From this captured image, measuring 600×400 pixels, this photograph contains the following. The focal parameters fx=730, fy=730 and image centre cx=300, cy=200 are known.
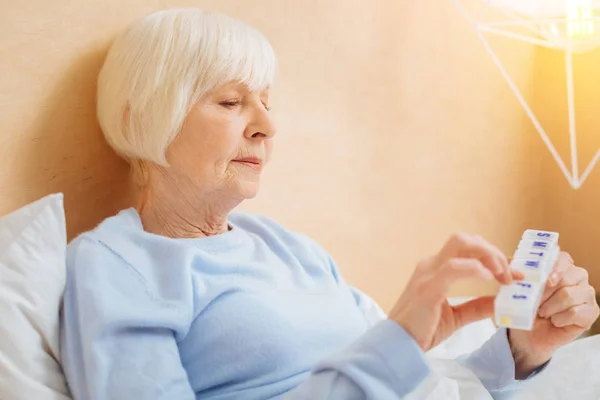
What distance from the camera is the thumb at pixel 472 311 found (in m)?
0.88

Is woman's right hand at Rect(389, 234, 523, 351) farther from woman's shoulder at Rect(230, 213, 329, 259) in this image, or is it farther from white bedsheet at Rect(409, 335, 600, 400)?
woman's shoulder at Rect(230, 213, 329, 259)

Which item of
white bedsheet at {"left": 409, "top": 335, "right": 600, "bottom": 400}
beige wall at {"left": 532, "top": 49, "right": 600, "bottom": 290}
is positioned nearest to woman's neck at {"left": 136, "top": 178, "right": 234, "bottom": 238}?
white bedsheet at {"left": 409, "top": 335, "right": 600, "bottom": 400}

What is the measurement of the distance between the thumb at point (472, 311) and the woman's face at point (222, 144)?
0.41m

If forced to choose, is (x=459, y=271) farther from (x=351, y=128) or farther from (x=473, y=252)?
(x=351, y=128)

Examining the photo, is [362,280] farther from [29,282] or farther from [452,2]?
[29,282]

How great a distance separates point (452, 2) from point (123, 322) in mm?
1516

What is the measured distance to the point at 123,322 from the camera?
89 centimetres

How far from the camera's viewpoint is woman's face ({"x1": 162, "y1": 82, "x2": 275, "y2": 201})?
1.12 metres

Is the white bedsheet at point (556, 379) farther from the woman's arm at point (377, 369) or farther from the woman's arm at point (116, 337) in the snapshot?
the woman's arm at point (116, 337)

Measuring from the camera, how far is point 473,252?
0.77 meters

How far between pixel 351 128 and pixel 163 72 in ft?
2.35

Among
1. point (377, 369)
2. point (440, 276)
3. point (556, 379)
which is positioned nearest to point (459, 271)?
point (440, 276)

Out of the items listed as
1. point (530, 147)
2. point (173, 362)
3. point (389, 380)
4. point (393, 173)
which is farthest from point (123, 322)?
point (530, 147)

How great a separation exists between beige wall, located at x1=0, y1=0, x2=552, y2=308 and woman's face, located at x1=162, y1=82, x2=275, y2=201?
166 millimetres
